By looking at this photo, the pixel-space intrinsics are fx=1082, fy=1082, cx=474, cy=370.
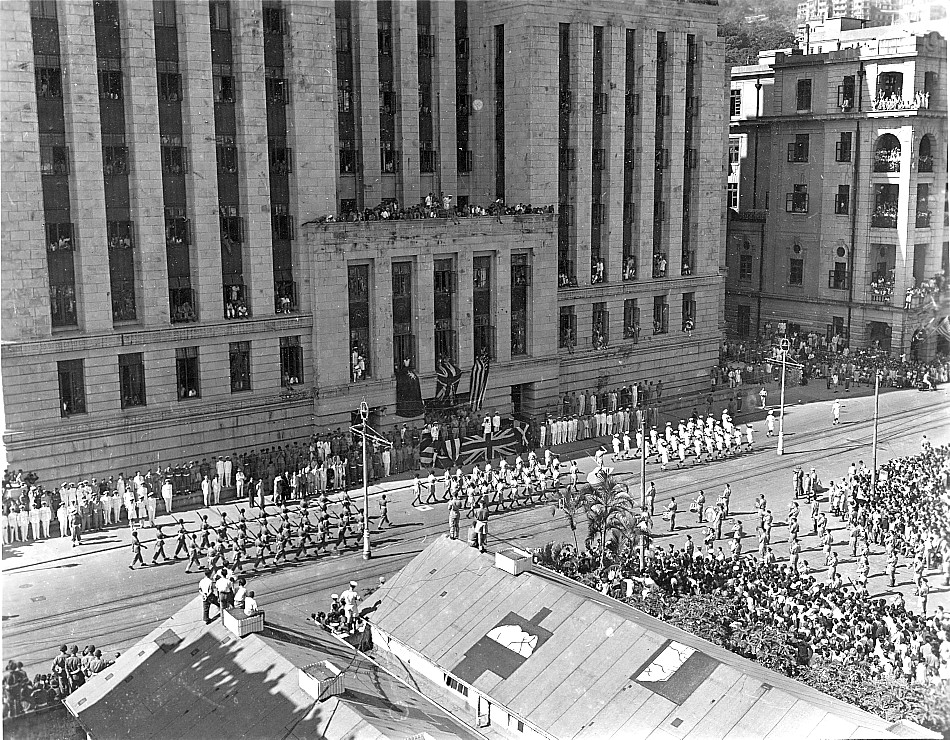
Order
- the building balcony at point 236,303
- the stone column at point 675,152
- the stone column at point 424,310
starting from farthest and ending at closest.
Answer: the stone column at point 675,152
the stone column at point 424,310
the building balcony at point 236,303

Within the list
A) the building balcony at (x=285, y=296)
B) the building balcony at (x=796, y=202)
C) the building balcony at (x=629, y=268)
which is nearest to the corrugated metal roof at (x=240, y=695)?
the building balcony at (x=285, y=296)

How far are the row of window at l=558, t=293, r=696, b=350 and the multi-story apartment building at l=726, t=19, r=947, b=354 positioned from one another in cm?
1947

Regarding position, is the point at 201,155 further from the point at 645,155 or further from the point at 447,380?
the point at 645,155

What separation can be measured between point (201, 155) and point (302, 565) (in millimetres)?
23967

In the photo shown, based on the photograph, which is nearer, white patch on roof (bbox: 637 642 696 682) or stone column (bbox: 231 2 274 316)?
white patch on roof (bbox: 637 642 696 682)

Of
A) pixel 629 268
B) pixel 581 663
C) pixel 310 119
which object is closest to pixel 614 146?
pixel 629 268

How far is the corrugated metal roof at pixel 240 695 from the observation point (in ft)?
98.5

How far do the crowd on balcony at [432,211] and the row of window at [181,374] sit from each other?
8.23 metres

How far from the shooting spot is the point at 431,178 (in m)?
72.1

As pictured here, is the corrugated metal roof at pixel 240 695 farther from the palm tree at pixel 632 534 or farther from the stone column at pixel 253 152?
the stone column at pixel 253 152

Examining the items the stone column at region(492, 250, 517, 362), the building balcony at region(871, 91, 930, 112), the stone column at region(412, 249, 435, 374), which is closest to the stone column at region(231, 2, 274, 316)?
the stone column at region(412, 249, 435, 374)

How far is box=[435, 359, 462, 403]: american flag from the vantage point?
6769 cm

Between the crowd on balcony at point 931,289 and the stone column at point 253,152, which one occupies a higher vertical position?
the stone column at point 253,152

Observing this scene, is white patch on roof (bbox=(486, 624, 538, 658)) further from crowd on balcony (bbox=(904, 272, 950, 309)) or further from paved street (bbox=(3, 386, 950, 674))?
crowd on balcony (bbox=(904, 272, 950, 309))
